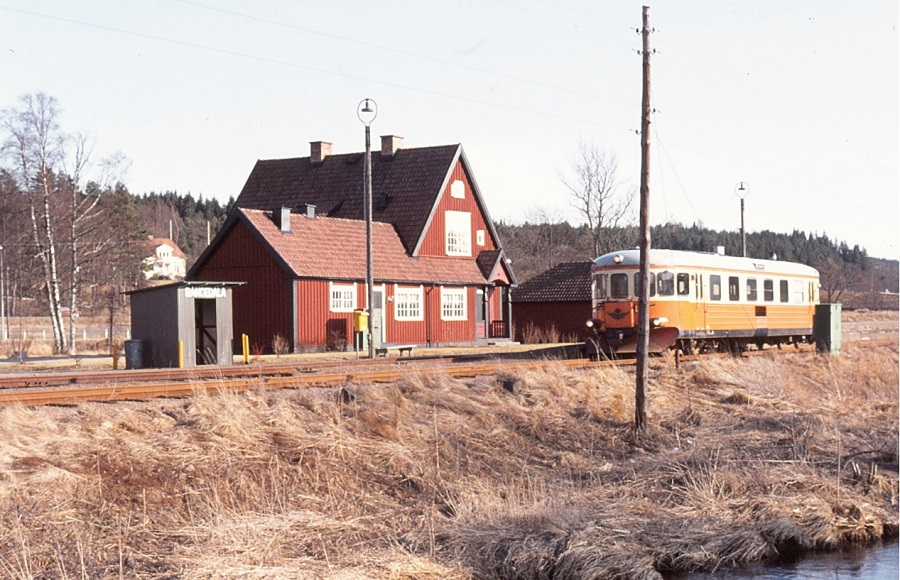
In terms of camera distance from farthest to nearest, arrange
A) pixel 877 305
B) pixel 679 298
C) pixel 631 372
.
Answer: pixel 877 305
pixel 679 298
pixel 631 372

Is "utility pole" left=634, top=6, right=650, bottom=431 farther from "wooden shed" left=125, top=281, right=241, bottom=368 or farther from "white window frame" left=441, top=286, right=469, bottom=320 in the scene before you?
"white window frame" left=441, top=286, right=469, bottom=320

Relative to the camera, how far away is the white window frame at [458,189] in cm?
4406

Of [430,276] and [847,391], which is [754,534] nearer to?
[847,391]

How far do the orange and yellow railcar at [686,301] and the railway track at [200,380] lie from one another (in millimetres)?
1410

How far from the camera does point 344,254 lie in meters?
37.7

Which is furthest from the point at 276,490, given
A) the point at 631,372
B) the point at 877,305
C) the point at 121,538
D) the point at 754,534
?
the point at 877,305

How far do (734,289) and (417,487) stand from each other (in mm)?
17769

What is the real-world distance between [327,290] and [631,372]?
1503cm

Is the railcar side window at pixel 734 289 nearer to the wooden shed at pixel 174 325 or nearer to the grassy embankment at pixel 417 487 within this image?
the grassy embankment at pixel 417 487

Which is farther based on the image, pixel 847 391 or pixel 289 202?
pixel 289 202

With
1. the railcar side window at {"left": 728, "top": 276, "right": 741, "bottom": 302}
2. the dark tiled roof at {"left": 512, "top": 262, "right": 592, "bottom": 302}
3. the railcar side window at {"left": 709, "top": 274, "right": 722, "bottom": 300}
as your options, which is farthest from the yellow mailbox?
the dark tiled roof at {"left": 512, "top": 262, "right": 592, "bottom": 302}

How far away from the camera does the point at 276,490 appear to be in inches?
521

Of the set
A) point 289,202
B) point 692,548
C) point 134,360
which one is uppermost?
point 289,202

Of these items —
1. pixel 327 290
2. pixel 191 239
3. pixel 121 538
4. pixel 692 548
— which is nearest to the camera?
pixel 121 538
